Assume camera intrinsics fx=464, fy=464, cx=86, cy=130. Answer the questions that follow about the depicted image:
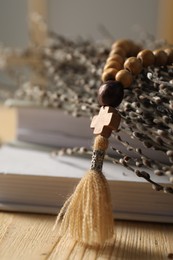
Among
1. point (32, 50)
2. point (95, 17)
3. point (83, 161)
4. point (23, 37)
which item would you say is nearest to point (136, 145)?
point (83, 161)

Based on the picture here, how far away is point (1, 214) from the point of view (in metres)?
0.50

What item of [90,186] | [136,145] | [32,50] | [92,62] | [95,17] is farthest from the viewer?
[95,17]

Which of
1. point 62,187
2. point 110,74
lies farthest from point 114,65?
point 62,187

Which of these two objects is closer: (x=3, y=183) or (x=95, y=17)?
(x=3, y=183)

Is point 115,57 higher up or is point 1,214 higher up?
point 115,57

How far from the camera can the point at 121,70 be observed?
443 mm

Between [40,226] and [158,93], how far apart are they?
0.18 meters

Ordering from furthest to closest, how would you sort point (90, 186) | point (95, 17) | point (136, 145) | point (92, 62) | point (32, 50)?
point (95, 17) < point (32, 50) < point (92, 62) < point (136, 145) < point (90, 186)

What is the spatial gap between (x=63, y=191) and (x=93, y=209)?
0.27ft

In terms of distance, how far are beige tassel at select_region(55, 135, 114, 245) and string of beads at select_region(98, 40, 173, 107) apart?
0.04m

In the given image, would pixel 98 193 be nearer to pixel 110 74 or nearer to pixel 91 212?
pixel 91 212

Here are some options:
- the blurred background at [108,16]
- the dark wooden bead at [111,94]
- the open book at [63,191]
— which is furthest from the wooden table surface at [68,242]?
the blurred background at [108,16]

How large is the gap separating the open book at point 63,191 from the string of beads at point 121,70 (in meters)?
0.09

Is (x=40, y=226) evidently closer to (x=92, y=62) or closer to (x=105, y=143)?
(x=105, y=143)
